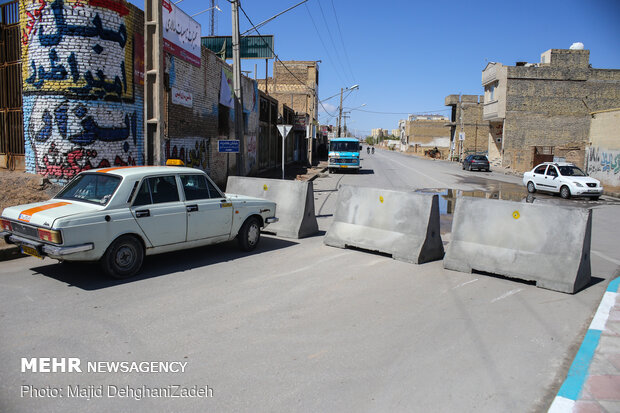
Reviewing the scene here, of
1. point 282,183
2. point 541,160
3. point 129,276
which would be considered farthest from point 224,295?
point 541,160

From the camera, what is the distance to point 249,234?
877 cm

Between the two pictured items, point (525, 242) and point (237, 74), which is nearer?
point (525, 242)

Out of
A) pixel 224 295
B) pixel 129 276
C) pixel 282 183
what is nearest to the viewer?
pixel 224 295

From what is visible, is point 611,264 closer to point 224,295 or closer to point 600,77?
point 224,295

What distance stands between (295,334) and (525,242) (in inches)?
169

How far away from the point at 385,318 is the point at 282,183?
5782 millimetres

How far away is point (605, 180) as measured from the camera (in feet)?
85.7

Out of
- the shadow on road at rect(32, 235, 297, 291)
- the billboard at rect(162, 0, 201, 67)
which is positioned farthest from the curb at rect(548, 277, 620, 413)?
the billboard at rect(162, 0, 201, 67)

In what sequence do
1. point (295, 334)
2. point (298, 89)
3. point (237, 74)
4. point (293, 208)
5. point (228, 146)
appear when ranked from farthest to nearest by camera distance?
point (298, 89) → point (237, 74) → point (228, 146) → point (293, 208) → point (295, 334)

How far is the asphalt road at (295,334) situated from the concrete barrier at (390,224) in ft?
1.91

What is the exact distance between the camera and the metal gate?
13156 millimetres

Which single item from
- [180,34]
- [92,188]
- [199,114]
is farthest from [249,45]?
[92,188]

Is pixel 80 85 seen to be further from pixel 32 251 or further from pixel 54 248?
pixel 54 248

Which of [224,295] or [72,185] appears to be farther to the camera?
[72,185]
